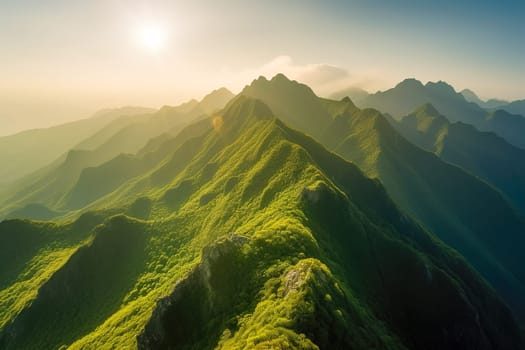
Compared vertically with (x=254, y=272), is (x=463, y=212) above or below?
below

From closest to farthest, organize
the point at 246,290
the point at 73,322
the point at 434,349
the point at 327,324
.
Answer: the point at 327,324 → the point at 246,290 → the point at 434,349 → the point at 73,322

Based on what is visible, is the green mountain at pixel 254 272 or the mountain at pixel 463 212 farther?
the mountain at pixel 463 212

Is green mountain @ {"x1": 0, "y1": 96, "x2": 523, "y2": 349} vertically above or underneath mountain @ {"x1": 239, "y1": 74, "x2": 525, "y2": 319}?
above

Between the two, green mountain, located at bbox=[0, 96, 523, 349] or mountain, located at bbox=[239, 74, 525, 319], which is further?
mountain, located at bbox=[239, 74, 525, 319]

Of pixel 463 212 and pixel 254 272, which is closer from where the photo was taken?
pixel 254 272

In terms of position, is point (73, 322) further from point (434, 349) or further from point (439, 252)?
point (439, 252)

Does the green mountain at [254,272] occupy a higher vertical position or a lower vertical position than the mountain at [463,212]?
higher

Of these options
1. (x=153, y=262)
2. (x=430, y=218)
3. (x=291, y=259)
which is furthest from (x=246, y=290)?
(x=430, y=218)

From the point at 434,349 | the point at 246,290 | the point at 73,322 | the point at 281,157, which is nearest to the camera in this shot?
the point at 246,290
